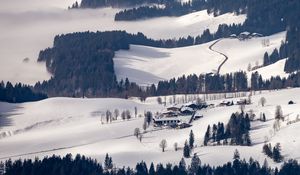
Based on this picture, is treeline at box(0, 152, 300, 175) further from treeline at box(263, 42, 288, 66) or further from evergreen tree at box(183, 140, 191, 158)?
treeline at box(263, 42, 288, 66)

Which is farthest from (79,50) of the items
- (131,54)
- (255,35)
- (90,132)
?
(90,132)

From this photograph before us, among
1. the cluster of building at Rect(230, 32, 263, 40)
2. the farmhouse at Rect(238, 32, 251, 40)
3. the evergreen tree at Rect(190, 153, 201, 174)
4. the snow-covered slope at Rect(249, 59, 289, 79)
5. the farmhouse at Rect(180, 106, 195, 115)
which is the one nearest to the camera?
the evergreen tree at Rect(190, 153, 201, 174)

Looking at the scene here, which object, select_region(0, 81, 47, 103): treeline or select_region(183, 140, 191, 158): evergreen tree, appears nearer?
select_region(183, 140, 191, 158): evergreen tree

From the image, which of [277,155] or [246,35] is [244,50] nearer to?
[246,35]

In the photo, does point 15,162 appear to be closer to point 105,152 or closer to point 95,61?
point 105,152

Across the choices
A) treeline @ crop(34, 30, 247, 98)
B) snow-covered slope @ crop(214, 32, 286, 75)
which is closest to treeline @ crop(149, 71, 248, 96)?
treeline @ crop(34, 30, 247, 98)

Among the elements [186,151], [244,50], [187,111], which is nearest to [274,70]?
[244,50]

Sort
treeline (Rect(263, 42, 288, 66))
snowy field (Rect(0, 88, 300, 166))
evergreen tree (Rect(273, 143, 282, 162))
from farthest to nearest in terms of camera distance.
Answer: treeline (Rect(263, 42, 288, 66)) → snowy field (Rect(0, 88, 300, 166)) → evergreen tree (Rect(273, 143, 282, 162))
